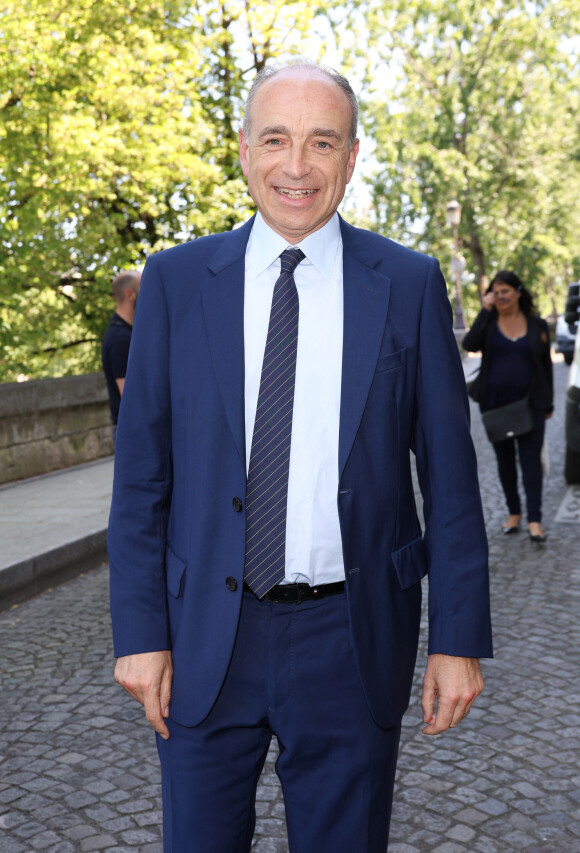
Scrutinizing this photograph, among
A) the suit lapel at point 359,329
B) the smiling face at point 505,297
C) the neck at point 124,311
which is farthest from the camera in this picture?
the smiling face at point 505,297

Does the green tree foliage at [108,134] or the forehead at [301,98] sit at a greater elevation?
the green tree foliage at [108,134]

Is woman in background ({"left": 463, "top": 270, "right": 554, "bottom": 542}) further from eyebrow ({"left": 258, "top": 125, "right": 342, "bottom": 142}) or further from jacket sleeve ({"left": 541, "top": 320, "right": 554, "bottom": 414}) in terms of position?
eyebrow ({"left": 258, "top": 125, "right": 342, "bottom": 142})

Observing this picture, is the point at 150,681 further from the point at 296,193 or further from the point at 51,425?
the point at 51,425

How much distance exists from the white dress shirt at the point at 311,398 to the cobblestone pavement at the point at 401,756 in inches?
63.9

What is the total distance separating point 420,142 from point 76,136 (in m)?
20.8

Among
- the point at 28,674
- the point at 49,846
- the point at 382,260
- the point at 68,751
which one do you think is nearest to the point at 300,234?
the point at 382,260

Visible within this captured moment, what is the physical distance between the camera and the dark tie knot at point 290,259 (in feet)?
6.36

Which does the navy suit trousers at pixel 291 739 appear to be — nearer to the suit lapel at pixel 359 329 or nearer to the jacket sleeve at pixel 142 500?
the jacket sleeve at pixel 142 500

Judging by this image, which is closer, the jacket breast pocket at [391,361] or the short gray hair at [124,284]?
the jacket breast pocket at [391,361]

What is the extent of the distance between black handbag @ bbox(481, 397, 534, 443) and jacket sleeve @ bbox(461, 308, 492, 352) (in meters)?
0.52

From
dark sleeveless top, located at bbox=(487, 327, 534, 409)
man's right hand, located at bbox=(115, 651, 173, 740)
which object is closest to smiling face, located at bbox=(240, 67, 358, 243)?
man's right hand, located at bbox=(115, 651, 173, 740)


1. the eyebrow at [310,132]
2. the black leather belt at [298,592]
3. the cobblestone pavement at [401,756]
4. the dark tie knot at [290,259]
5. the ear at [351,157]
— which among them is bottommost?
the cobblestone pavement at [401,756]

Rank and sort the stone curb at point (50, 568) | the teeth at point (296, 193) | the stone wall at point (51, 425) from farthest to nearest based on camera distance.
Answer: the stone wall at point (51, 425)
the stone curb at point (50, 568)
the teeth at point (296, 193)

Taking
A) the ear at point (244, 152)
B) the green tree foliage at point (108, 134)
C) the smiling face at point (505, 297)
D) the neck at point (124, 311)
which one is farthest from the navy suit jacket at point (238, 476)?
the green tree foliage at point (108, 134)
